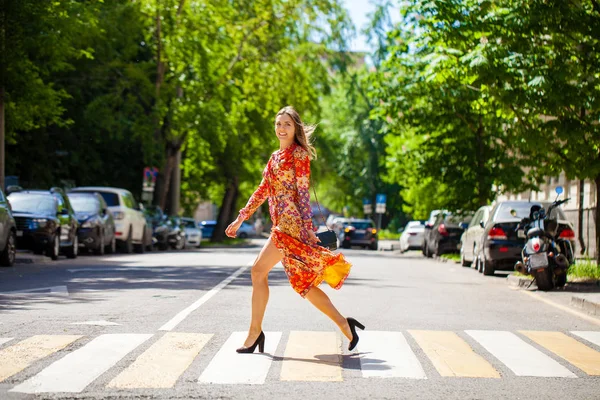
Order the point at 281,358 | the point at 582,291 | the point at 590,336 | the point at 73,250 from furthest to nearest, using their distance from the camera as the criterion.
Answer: the point at 73,250 → the point at 582,291 → the point at 590,336 → the point at 281,358

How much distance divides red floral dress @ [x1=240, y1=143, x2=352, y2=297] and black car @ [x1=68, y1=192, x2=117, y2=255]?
823 inches

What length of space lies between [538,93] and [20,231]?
12.2 m

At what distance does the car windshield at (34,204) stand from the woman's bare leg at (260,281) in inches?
697

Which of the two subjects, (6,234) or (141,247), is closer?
(6,234)

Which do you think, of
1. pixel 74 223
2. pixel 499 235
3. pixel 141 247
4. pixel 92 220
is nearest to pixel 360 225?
pixel 141 247

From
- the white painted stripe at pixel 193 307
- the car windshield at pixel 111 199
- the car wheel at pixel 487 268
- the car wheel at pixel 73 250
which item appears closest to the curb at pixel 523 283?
the car wheel at pixel 487 268

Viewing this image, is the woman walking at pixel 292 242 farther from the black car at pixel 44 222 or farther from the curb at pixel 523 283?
the black car at pixel 44 222

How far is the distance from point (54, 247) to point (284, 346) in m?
17.2

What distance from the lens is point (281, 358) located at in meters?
8.52

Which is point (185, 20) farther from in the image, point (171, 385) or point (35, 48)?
point (171, 385)

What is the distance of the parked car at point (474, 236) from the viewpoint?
25458 millimetres

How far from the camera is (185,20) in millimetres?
41594

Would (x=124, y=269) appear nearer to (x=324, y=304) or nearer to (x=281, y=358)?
(x=324, y=304)

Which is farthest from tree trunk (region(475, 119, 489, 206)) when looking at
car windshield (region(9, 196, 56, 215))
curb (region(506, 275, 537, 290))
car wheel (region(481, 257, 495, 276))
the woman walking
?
the woman walking
